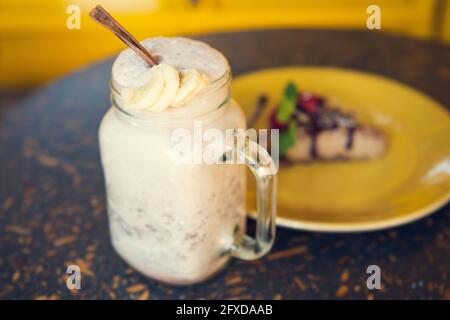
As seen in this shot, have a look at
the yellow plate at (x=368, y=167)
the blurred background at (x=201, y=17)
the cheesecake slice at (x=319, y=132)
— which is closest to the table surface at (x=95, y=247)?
the yellow plate at (x=368, y=167)

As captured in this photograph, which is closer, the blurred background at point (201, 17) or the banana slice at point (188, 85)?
the banana slice at point (188, 85)

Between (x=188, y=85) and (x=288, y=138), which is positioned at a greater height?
(x=188, y=85)

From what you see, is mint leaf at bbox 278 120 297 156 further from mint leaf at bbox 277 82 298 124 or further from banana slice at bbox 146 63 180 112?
banana slice at bbox 146 63 180 112

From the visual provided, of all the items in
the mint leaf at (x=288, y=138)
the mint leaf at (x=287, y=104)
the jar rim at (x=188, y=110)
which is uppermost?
the jar rim at (x=188, y=110)

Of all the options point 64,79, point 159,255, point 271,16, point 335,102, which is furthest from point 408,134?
point 271,16

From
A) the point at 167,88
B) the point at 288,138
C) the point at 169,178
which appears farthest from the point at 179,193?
the point at 288,138

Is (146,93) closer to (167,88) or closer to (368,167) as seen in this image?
(167,88)

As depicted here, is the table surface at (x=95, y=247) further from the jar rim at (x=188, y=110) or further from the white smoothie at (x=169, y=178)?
the jar rim at (x=188, y=110)
